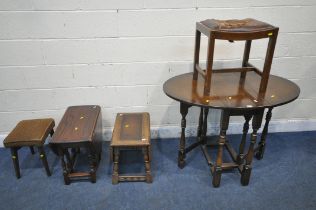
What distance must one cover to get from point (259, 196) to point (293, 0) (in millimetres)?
1640

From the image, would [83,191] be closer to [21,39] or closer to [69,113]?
[69,113]

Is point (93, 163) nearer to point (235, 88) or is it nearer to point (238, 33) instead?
point (235, 88)

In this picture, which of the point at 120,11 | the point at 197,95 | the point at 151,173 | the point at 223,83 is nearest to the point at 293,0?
the point at 223,83

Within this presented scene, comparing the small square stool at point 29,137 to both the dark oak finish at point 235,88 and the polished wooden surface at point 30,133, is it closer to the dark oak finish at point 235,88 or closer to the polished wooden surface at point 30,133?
the polished wooden surface at point 30,133

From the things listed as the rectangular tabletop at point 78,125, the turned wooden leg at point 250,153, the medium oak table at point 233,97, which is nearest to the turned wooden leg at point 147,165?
the medium oak table at point 233,97

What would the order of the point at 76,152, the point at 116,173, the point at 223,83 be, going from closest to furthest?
the point at 223,83
the point at 116,173
the point at 76,152

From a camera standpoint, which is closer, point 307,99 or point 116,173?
point 116,173

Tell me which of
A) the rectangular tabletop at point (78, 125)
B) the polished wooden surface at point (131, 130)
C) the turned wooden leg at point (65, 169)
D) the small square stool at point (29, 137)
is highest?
the rectangular tabletop at point (78, 125)

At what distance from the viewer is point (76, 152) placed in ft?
7.75

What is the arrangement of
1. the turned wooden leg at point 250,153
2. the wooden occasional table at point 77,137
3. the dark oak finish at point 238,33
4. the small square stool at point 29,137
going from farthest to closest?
the small square stool at point 29,137 → the wooden occasional table at point 77,137 → the turned wooden leg at point 250,153 → the dark oak finish at point 238,33

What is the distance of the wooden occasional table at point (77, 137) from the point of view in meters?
1.86

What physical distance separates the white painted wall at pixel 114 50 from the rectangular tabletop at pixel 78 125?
0.17 m

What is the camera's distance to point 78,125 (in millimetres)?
2025

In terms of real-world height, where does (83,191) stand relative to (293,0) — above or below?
below
